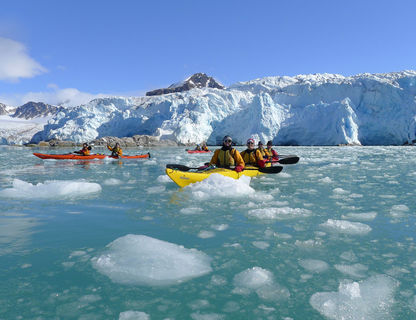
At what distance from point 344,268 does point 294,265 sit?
458mm

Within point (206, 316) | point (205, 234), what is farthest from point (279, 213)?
point (206, 316)

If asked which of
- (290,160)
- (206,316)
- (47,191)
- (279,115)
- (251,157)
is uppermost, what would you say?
(279,115)

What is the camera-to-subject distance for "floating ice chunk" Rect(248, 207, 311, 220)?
4.48 m

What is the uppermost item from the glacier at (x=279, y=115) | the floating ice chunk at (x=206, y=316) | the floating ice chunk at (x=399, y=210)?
the glacier at (x=279, y=115)

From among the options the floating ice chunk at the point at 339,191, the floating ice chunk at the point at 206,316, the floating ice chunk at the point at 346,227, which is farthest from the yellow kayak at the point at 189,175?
the floating ice chunk at the point at 206,316

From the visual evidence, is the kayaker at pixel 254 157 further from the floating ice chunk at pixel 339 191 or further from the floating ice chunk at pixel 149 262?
the floating ice chunk at pixel 149 262

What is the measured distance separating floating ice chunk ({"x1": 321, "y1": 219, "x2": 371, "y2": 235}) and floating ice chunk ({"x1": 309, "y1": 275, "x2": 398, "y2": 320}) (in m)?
1.33

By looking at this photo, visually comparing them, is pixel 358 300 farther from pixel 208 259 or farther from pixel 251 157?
pixel 251 157

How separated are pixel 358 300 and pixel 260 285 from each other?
29.0 inches

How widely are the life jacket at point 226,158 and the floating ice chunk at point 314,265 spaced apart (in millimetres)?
5230

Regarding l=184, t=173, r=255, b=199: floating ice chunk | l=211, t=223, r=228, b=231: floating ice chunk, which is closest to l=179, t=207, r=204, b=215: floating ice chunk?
l=211, t=223, r=228, b=231: floating ice chunk

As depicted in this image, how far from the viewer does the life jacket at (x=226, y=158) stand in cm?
809

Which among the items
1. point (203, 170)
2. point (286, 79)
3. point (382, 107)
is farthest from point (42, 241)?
point (286, 79)

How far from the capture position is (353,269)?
273 cm
